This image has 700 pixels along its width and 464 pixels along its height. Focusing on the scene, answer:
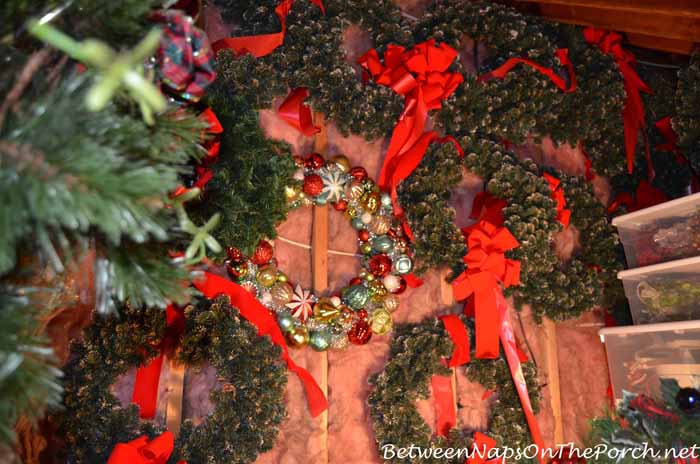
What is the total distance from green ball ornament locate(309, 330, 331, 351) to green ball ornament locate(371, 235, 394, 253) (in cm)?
33

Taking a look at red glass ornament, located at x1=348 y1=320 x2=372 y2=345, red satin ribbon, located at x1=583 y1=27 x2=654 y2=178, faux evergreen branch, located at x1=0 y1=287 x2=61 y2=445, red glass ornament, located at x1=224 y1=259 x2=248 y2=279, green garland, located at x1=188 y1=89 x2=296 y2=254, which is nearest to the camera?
faux evergreen branch, located at x1=0 y1=287 x2=61 y2=445

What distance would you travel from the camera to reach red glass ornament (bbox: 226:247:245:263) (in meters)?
1.83

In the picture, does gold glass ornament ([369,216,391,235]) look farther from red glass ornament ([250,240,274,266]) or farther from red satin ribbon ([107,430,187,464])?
red satin ribbon ([107,430,187,464])

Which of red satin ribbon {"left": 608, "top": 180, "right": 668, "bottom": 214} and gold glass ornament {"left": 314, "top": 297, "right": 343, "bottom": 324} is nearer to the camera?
gold glass ornament {"left": 314, "top": 297, "right": 343, "bottom": 324}

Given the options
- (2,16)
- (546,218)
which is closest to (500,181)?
(546,218)

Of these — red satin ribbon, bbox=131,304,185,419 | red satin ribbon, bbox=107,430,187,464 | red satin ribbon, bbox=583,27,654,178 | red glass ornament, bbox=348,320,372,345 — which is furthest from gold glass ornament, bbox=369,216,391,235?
red satin ribbon, bbox=583,27,654,178

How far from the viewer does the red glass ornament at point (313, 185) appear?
→ 1.99 metres

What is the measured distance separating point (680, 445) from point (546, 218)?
2.63 ft

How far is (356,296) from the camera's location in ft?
6.56

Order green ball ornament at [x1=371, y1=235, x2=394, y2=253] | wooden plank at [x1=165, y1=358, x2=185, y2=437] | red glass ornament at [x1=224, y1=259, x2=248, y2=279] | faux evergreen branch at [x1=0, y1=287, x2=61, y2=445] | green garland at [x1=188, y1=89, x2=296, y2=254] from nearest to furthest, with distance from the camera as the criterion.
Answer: faux evergreen branch at [x1=0, y1=287, x2=61, y2=445] < green garland at [x1=188, y1=89, x2=296, y2=254] < wooden plank at [x1=165, y1=358, x2=185, y2=437] < red glass ornament at [x1=224, y1=259, x2=248, y2=279] < green ball ornament at [x1=371, y1=235, x2=394, y2=253]

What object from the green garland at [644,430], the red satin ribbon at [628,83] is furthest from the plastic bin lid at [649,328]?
the red satin ribbon at [628,83]

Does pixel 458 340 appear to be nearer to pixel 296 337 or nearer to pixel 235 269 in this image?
pixel 296 337

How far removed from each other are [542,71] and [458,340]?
100 cm

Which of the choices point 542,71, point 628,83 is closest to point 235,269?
point 542,71
